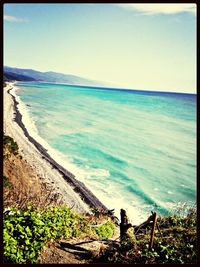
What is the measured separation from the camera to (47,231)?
7355mm

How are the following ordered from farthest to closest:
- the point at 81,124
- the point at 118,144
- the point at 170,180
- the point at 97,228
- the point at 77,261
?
1. the point at 81,124
2. the point at 118,144
3. the point at 170,180
4. the point at 97,228
5. the point at 77,261

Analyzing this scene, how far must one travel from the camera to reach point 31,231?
7.06 meters

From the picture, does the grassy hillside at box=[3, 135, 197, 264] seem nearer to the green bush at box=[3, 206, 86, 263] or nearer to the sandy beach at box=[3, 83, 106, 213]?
the green bush at box=[3, 206, 86, 263]

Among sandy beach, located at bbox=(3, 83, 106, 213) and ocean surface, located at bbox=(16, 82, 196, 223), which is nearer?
sandy beach, located at bbox=(3, 83, 106, 213)

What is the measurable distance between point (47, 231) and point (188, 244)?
9.24 ft

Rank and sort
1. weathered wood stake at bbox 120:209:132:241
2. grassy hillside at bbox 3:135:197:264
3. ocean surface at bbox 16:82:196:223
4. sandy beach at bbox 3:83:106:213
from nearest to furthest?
1. grassy hillside at bbox 3:135:197:264
2. weathered wood stake at bbox 120:209:132:241
3. sandy beach at bbox 3:83:106:213
4. ocean surface at bbox 16:82:196:223

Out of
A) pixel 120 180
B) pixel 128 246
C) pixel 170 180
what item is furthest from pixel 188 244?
pixel 170 180

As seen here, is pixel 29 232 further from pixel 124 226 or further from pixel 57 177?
pixel 57 177

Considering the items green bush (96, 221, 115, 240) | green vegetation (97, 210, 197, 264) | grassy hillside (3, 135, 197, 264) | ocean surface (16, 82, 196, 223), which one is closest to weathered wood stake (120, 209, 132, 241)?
grassy hillside (3, 135, 197, 264)

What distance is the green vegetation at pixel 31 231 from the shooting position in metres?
6.65

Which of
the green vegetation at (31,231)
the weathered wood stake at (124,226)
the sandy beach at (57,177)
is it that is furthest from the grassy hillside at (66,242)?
the sandy beach at (57,177)

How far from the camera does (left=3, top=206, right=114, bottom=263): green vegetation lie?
6652mm

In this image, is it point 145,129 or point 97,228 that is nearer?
point 97,228

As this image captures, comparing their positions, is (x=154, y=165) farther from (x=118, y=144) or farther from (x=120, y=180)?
(x=120, y=180)
